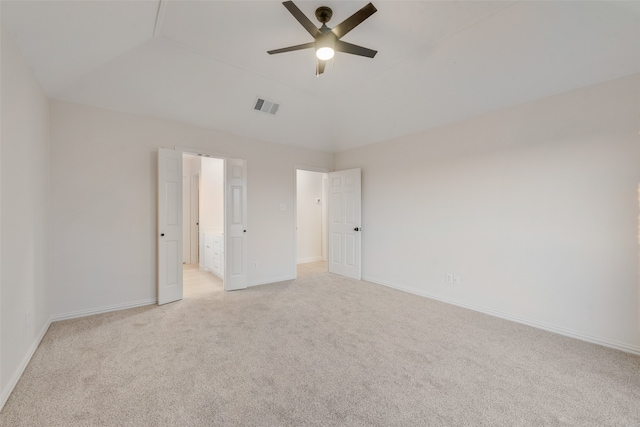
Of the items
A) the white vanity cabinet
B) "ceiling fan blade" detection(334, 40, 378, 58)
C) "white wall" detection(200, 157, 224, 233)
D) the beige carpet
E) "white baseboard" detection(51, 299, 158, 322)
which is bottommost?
the beige carpet

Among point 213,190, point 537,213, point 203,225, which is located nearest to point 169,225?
point 213,190

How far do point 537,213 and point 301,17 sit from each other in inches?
123

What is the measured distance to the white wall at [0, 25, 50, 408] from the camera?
1.85m

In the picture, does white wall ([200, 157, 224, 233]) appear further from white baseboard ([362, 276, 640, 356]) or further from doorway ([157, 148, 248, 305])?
white baseboard ([362, 276, 640, 356])

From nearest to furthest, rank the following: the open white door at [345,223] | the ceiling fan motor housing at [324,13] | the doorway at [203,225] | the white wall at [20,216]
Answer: the white wall at [20,216]
the ceiling fan motor housing at [324,13]
the doorway at [203,225]
the open white door at [345,223]

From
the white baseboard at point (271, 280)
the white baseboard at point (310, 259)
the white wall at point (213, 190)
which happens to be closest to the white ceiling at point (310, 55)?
the white wall at point (213, 190)

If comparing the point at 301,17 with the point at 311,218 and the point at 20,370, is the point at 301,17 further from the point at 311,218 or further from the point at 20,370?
the point at 311,218

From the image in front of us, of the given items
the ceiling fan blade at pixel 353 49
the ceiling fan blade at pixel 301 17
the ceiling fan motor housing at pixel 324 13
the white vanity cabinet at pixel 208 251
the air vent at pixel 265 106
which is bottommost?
the white vanity cabinet at pixel 208 251

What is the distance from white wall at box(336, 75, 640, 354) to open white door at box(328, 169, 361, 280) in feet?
2.92

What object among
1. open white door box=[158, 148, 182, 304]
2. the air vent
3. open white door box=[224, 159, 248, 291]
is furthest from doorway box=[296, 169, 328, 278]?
open white door box=[158, 148, 182, 304]

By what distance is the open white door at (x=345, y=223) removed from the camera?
5.04m

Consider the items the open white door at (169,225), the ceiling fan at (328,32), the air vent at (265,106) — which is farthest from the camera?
the air vent at (265,106)

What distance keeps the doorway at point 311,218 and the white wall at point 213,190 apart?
194cm

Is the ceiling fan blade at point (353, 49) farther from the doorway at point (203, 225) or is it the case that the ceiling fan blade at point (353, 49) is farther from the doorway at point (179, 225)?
the doorway at point (203, 225)
